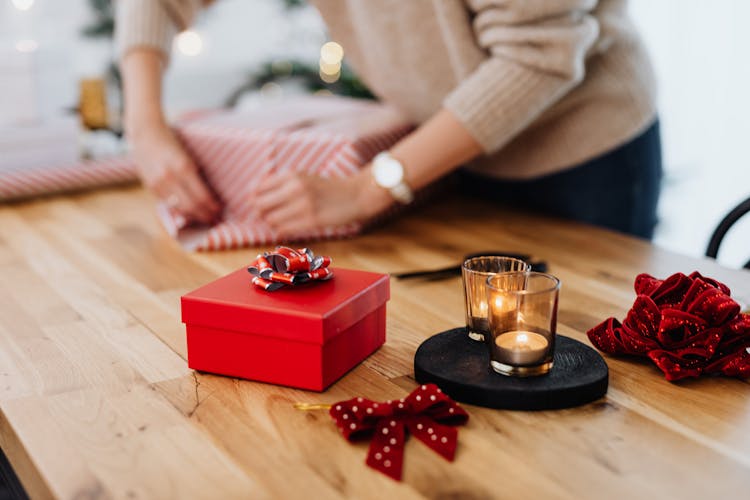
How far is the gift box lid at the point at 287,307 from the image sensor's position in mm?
785

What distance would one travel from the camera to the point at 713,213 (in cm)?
274

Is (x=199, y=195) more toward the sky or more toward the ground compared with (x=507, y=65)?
more toward the ground

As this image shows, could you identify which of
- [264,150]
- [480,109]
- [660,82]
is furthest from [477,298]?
[660,82]

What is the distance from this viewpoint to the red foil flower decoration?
822 mm

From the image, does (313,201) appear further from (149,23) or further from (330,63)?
(330,63)

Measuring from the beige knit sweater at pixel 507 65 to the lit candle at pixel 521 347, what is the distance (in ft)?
1.85

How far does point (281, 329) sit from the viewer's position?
793 millimetres

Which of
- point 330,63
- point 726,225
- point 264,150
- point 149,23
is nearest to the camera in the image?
point 726,225

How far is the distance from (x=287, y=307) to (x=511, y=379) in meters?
0.23

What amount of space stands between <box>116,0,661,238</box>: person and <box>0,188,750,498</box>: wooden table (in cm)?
20

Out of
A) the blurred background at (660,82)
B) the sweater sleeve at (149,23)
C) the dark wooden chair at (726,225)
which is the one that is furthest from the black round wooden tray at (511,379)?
the blurred background at (660,82)

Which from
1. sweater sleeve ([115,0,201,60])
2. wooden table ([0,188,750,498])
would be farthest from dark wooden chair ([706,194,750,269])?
sweater sleeve ([115,0,201,60])

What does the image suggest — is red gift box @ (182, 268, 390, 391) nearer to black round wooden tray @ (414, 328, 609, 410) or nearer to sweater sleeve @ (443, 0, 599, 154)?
black round wooden tray @ (414, 328, 609, 410)

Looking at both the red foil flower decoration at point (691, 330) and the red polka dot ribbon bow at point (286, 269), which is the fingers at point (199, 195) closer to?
the red polka dot ribbon bow at point (286, 269)
